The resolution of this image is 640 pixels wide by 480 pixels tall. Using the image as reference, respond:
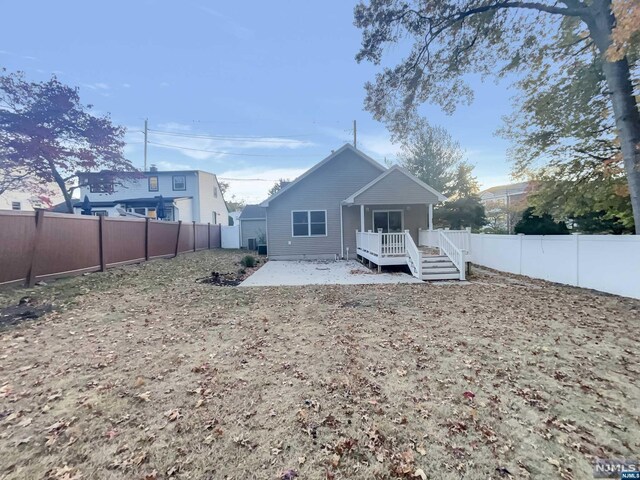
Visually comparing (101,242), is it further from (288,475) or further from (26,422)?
(288,475)

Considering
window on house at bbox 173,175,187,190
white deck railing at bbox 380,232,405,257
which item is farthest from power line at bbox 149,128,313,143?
white deck railing at bbox 380,232,405,257

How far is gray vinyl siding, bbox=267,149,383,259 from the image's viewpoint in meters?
16.0

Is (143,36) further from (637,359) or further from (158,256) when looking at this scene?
(637,359)

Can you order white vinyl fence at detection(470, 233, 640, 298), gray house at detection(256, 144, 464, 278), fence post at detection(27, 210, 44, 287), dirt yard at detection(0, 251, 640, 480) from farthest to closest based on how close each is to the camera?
gray house at detection(256, 144, 464, 278), fence post at detection(27, 210, 44, 287), white vinyl fence at detection(470, 233, 640, 298), dirt yard at detection(0, 251, 640, 480)

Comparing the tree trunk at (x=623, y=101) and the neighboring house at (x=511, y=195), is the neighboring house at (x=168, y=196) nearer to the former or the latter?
the neighboring house at (x=511, y=195)

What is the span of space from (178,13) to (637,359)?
15.3 metres

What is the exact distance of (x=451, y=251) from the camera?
10.3m

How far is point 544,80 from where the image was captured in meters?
10.0

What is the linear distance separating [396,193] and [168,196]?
2202cm

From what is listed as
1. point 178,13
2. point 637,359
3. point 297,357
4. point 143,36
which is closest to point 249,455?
point 297,357

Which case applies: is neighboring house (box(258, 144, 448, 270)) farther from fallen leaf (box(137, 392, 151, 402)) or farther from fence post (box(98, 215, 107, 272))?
→ fallen leaf (box(137, 392, 151, 402))

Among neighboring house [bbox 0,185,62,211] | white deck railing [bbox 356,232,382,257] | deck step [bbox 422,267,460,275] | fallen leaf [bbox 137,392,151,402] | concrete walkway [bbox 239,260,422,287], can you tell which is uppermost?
neighboring house [bbox 0,185,62,211]

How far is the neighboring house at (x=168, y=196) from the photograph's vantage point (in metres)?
23.5

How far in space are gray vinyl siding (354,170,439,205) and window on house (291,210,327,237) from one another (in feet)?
11.4
